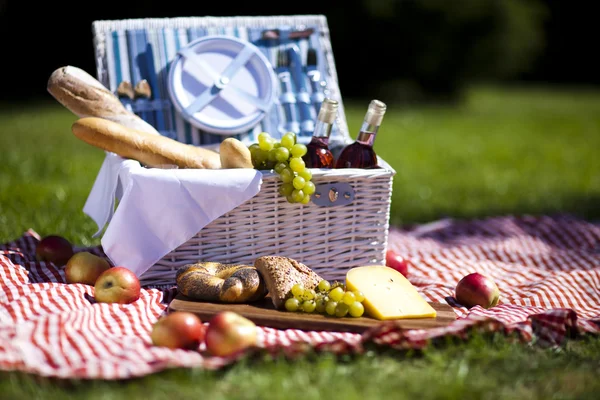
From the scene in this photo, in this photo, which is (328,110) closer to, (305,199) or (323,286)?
(305,199)

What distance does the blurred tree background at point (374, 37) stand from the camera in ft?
31.7

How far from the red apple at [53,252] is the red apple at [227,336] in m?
0.98

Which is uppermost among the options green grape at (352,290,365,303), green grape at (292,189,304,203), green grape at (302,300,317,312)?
green grape at (292,189,304,203)

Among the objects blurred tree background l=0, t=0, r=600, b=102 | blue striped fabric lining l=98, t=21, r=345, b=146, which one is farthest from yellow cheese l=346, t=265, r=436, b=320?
blurred tree background l=0, t=0, r=600, b=102

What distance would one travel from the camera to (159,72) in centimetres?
306

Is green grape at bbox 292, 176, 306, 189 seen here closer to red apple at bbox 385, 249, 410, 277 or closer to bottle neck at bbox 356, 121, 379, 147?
bottle neck at bbox 356, 121, 379, 147

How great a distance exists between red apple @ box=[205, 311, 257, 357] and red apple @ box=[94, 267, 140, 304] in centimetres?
45

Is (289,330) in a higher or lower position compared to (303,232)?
lower

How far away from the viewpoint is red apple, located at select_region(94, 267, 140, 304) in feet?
6.85

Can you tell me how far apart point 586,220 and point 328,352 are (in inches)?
98.4

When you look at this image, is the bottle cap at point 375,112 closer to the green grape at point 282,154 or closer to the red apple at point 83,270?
the green grape at point 282,154

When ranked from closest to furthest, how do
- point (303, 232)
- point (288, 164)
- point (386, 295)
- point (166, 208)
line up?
point (386, 295)
point (166, 208)
point (288, 164)
point (303, 232)

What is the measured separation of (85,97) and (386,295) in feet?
4.67

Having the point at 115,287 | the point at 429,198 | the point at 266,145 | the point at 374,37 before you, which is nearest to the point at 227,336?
the point at 115,287
